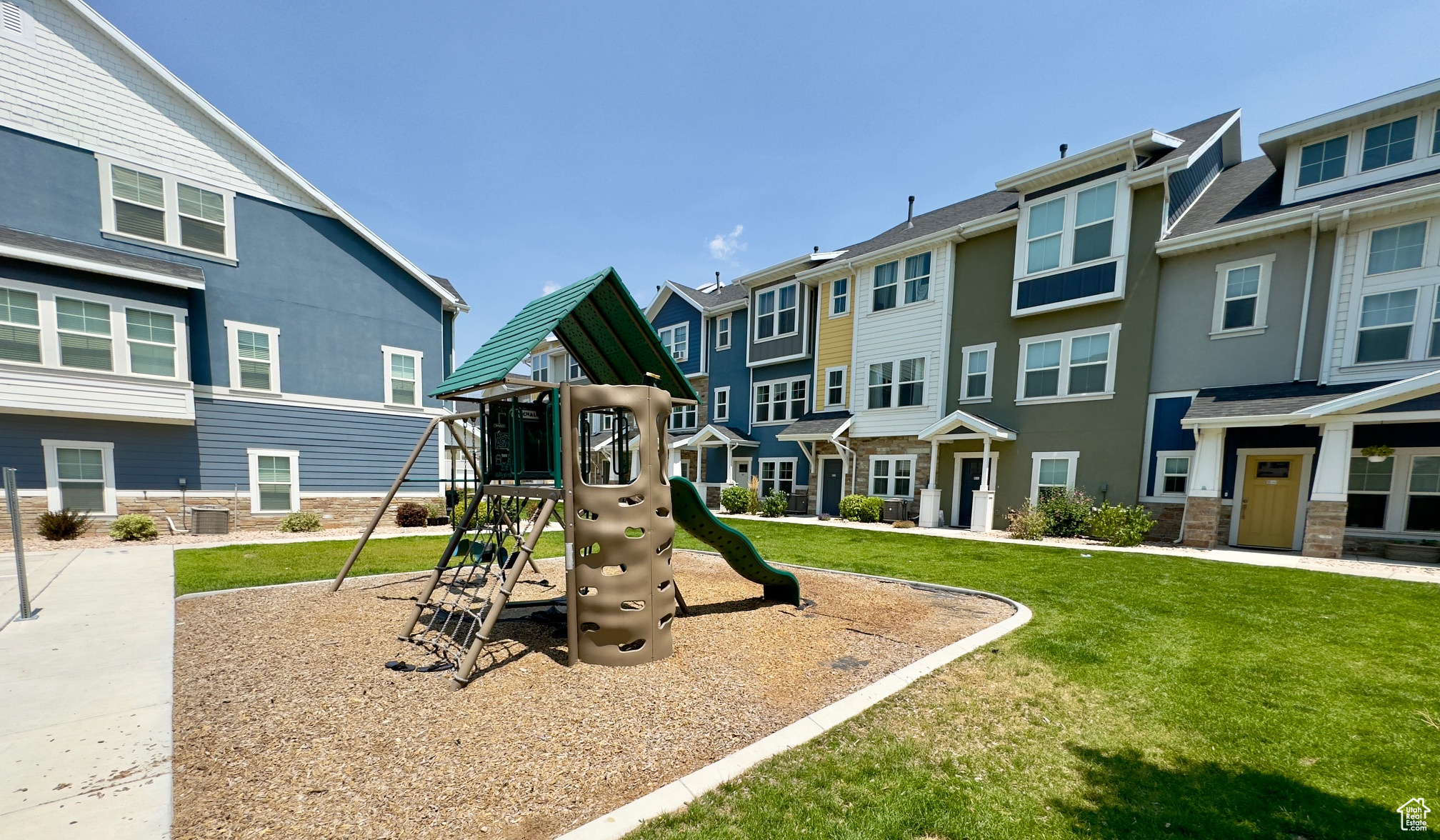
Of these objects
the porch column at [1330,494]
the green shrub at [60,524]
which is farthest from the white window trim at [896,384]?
the green shrub at [60,524]

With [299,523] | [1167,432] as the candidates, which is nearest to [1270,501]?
[1167,432]

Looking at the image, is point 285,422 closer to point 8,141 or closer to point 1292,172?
point 8,141

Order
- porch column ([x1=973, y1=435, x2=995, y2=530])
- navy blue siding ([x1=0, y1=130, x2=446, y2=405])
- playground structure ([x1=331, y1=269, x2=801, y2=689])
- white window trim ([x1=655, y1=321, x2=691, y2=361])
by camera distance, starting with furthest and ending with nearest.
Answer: white window trim ([x1=655, y1=321, x2=691, y2=361]), porch column ([x1=973, y1=435, x2=995, y2=530]), navy blue siding ([x1=0, y1=130, x2=446, y2=405]), playground structure ([x1=331, y1=269, x2=801, y2=689])

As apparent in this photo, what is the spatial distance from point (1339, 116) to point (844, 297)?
1347 cm

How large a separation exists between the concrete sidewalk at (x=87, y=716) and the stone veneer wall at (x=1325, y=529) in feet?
62.1

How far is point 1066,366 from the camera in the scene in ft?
50.4

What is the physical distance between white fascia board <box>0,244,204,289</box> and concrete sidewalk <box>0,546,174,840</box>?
901cm

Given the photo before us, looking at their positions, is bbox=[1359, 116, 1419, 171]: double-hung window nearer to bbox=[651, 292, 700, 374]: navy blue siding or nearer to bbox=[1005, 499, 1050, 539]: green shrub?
bbox=[1005, 499, 1050, 539]: green shrub

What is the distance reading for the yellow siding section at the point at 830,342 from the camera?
20734 millimetres

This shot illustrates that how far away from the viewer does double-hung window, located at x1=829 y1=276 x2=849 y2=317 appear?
20.9 metres

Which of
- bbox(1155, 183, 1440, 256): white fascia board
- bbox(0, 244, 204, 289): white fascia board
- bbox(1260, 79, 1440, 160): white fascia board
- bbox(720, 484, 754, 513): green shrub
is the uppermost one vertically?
bbox(1260, 79, 1440, 160): white fascia board

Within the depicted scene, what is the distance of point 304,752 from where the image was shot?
3557mm

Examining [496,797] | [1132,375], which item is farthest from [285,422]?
[1132,375]

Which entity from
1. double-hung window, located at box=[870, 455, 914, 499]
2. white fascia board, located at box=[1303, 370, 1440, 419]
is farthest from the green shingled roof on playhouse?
white fascia board, located at box=[1303, 370, 1440, 419]
